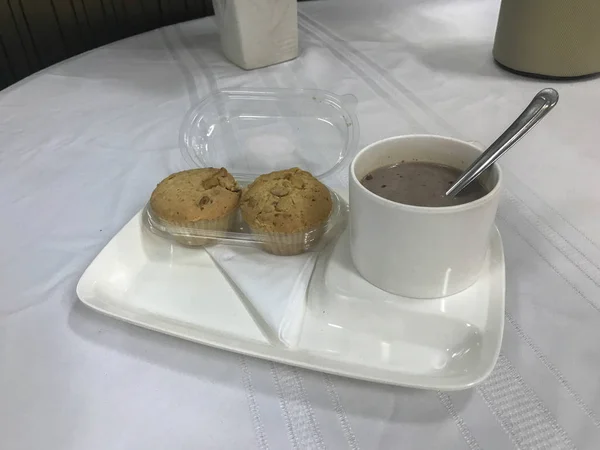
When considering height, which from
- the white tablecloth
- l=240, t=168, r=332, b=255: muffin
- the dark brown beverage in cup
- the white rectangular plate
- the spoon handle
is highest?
the spoon handle

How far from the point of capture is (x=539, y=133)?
687 mm

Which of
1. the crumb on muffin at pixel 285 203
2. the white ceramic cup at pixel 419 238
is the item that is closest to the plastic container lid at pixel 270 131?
the crumb on muffin at pixel 285 203

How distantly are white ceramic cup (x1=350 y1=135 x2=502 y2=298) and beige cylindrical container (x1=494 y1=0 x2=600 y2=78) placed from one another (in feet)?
1.35

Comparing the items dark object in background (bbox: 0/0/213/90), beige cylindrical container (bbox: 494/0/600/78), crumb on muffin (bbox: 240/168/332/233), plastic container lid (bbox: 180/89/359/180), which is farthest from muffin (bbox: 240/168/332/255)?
dark object in background (bbox: 0/0/213/90)

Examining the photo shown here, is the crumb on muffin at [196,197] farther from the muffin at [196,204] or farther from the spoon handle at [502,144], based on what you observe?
the spoon handle at [502,144]

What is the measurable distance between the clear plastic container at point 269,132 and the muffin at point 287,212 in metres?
0.08

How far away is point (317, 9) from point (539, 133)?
0.60 meters

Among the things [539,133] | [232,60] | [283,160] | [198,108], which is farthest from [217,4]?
[539,133]

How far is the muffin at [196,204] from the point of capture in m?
0.48

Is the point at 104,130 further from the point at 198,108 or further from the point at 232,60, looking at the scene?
the point at 232,60

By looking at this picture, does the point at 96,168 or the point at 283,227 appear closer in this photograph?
the point at 283,227

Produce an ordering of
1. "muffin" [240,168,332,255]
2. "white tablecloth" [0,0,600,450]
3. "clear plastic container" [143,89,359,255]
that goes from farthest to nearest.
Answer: "clear plastic container" [143,89,359,255] → "muffin" [240,168,332,255] → "white tablecloth" [0,0,600,450]

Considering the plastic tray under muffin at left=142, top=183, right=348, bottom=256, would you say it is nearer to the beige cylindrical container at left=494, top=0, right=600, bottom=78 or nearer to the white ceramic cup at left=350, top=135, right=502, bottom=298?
the white ceramic cup at left=350, top=135, right=502, bottom=298

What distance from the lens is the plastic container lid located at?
0.64 metres
